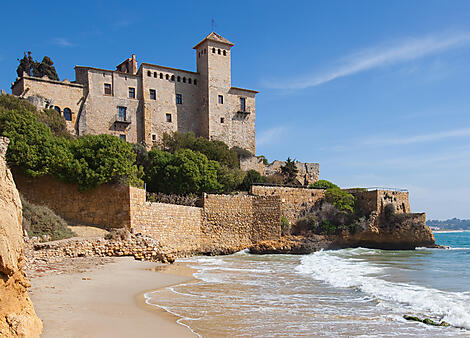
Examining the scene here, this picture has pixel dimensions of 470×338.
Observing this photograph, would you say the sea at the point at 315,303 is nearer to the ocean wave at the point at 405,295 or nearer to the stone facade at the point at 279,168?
the ocean wave at the point at 405,295

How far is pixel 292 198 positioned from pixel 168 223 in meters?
11.8

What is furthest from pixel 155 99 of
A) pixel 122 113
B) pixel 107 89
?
pixel 107 89

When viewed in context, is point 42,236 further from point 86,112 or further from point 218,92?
point 218,92

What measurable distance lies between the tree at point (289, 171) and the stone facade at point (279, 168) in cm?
86

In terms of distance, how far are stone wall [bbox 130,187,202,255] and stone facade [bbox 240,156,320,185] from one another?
15372mm

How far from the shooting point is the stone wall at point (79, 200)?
19219 mm

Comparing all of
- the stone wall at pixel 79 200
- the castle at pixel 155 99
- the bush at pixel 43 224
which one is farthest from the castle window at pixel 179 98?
the bush at pixel 43 224

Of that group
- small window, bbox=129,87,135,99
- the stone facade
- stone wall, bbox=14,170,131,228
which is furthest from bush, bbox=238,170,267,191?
small window, bbox=129,87,135,99

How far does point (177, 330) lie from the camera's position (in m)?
6.79

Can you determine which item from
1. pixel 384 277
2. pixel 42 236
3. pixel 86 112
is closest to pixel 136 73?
pixel 86 112

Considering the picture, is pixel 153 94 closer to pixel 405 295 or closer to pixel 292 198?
pixel 292 198

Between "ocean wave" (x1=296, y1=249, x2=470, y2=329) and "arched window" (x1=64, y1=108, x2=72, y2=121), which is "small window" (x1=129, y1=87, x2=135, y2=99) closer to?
"arched window" (x1=64, y1=108, x2=72, y2=121)

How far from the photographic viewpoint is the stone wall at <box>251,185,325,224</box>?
29406 millimetres

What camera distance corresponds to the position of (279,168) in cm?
4019
